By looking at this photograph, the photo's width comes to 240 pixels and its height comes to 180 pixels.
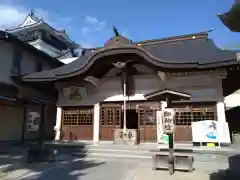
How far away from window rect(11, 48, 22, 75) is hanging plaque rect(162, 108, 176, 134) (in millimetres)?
10922

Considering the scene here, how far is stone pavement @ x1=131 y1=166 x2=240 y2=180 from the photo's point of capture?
6546 millimetres

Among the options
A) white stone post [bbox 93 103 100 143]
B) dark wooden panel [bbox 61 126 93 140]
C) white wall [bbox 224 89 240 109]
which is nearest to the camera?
white stone post [bbox 93 103 100 143]

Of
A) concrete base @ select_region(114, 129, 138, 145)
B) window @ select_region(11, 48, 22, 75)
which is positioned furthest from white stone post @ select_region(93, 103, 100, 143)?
window @ select_region(11, 48, 22, 75)

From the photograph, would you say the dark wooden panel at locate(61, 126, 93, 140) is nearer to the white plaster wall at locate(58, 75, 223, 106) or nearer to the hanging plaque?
the white plaster wall at locate(58, 75, 223, 106)

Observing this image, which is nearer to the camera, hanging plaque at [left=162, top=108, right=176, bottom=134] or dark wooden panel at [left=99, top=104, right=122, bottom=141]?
hanging plaque at [left=162, top=108, right=176, bottom=134]

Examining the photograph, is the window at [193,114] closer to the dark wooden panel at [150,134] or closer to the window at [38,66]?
the dark wooden panel at [150,134]

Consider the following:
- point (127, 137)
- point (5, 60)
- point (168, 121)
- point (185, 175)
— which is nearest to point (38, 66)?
point (5, 60)

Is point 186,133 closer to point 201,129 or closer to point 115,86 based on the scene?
point 201,129

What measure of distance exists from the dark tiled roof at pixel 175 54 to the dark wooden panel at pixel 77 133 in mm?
3296

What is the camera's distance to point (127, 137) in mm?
12625

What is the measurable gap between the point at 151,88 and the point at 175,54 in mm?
2936

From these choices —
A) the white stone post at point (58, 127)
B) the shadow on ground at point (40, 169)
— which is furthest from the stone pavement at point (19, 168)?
the white stone post at point (58, 127)

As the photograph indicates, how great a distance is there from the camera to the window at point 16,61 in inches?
579

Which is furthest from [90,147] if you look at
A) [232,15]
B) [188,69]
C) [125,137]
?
[232,15]
